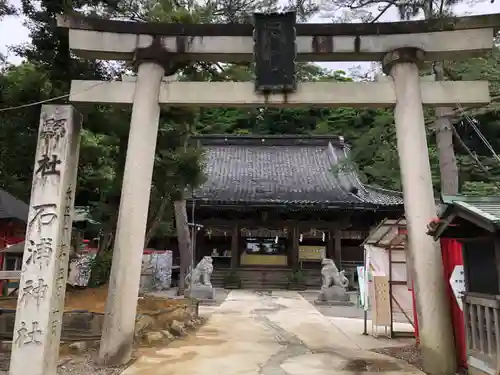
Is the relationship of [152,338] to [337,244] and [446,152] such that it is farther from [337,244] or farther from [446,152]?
[337,244]

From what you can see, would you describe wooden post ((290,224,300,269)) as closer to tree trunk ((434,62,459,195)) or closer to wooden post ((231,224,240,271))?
wooden post ((231,224,240,271))

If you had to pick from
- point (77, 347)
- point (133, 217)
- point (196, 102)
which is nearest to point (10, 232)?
point (77, 347)

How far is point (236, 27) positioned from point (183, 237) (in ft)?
30.4

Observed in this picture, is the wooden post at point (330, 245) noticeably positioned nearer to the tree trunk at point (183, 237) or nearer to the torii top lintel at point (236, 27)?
the tree trunk at point (183, 237)

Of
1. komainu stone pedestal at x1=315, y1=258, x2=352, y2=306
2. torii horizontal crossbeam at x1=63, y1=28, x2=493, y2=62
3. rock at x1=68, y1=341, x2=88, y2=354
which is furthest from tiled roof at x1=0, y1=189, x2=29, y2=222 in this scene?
komainu stone pedestal at x1=315, y1=258, x2=352, y2=306

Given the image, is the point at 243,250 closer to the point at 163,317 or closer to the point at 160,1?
the point at 163,317

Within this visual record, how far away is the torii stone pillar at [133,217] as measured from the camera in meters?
5.58

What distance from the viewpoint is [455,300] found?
5578 millimetres

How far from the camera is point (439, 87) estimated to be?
20.2 ft

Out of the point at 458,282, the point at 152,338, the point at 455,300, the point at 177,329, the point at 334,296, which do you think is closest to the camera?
the point at 458,282

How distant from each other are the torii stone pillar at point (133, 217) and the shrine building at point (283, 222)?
488 inches

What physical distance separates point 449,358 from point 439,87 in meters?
3.78

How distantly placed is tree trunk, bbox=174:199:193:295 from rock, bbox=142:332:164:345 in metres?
6.20

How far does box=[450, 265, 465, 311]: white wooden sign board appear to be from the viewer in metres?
5.34
